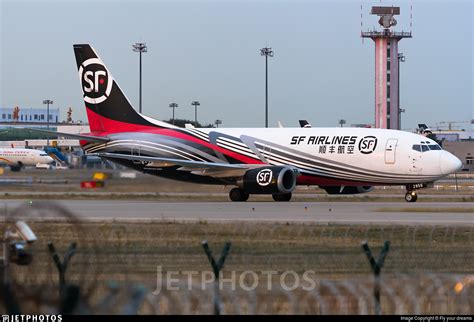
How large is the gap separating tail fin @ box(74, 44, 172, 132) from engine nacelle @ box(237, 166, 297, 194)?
645cm

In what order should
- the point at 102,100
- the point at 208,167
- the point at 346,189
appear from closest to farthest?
the point at 208,167 < the point at 102,100 < the point at 346,189

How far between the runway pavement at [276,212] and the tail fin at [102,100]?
4.69 meters

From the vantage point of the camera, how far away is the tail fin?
1907 inches

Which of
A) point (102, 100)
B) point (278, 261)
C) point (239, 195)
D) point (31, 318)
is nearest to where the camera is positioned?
point (31, 318)

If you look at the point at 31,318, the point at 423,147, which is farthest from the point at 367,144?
the point at 31,318

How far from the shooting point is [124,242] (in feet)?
77.0

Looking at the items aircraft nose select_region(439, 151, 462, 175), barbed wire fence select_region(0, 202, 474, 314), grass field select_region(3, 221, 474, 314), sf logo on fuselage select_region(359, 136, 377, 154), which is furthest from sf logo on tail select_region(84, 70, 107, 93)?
barbed wire fence select_region(0, 202, 474, 314)

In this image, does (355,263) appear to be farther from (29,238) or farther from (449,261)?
(29,238)

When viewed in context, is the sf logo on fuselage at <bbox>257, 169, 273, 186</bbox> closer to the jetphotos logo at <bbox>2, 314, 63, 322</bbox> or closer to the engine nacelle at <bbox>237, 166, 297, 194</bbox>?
the engine nacelle at <bbox>237, 166, 297, 194</bbox>

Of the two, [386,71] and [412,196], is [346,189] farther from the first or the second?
[386,71]

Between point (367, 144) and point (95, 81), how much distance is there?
45.2 feet

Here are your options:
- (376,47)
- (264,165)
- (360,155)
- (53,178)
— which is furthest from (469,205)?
(376,47)

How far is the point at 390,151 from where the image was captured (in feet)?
150

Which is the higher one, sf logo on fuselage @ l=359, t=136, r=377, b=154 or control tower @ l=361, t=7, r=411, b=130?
control tower @ l=361, t=7, r=411, b=130
